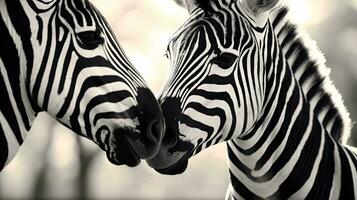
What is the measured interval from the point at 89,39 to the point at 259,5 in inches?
52.0

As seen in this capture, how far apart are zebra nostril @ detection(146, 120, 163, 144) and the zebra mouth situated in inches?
4.5

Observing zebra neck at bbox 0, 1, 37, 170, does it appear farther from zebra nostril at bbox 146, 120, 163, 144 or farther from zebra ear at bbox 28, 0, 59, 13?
zebra nostril at bbox 146, 120, 163, 144

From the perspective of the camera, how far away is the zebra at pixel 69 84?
4176 mm

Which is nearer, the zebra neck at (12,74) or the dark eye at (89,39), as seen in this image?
the zebra neck at (12,74)

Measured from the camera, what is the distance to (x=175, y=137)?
15.9ft

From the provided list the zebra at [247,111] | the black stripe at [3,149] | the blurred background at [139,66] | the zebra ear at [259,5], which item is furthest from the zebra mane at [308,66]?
the blurred background at [139,66]

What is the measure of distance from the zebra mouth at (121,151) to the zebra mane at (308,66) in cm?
170

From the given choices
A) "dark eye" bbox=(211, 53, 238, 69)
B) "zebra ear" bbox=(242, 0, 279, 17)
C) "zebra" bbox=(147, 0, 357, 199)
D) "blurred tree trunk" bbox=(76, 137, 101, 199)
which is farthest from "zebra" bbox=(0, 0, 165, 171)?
"blurred tree trunk" bbox=(76, 137, 101, 199)

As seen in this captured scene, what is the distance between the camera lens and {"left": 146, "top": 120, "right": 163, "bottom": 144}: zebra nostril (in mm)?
4271

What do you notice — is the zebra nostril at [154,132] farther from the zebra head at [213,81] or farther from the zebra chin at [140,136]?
the zebra head at [213,81]

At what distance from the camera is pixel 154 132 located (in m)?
4.32

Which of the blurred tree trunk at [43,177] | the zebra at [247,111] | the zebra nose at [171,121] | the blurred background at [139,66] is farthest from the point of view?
the blurred background at [139,66]

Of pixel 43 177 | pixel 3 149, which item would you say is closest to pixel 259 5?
pixel 3 149

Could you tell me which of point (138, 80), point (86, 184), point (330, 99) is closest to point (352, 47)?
point (86, 184)
